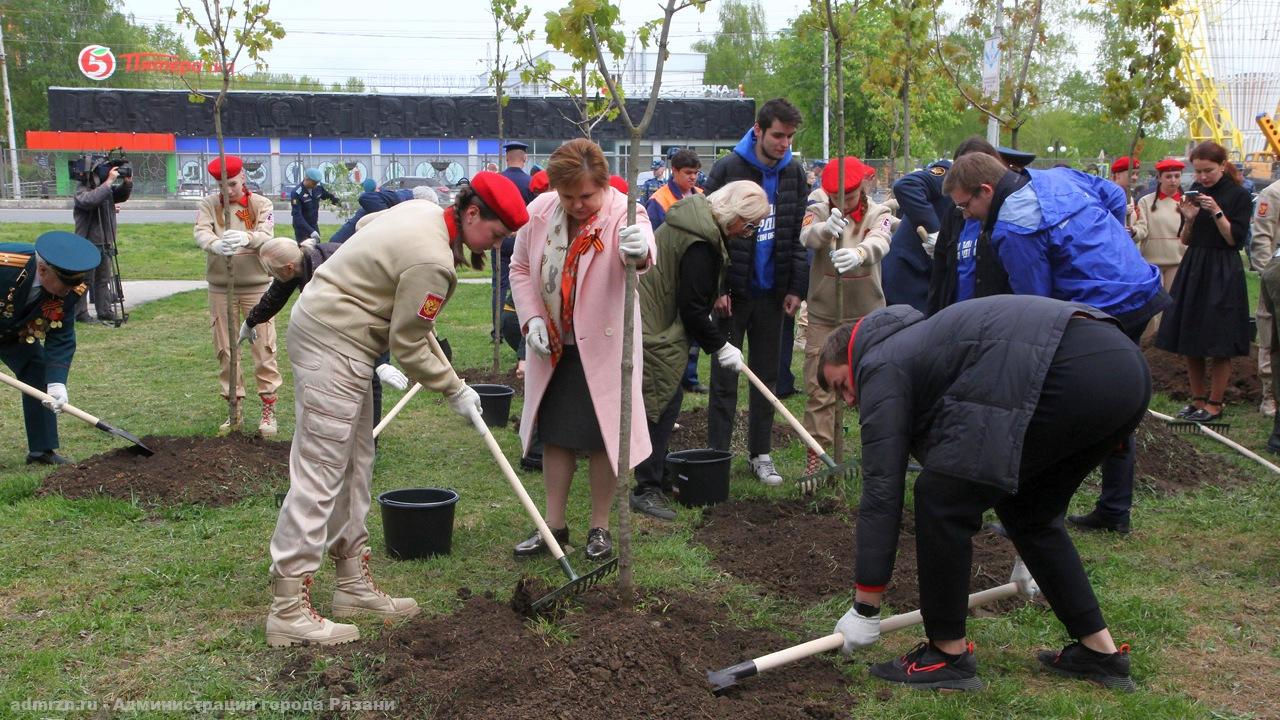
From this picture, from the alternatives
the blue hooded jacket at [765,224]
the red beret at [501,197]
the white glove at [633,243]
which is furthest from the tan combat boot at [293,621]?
the blue hooded jacket at [765,224]

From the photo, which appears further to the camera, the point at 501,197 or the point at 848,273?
the point at 848,273

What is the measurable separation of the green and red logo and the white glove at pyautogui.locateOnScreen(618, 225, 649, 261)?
4815 centimetres

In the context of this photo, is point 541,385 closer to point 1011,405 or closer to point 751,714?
point 751,714

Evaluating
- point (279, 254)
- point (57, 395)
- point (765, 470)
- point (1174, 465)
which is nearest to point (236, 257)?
point (57, 395)

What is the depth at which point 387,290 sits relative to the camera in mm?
3777

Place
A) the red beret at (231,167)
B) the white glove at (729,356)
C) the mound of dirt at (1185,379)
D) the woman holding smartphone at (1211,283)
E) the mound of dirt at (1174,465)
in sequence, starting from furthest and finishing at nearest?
the mound of dirt at (1185,379)
the woman holding smartphone at (1211,283)
the red beret at (231,167)
the mound of dirt at (1174,465)
the white glove at (729,356)

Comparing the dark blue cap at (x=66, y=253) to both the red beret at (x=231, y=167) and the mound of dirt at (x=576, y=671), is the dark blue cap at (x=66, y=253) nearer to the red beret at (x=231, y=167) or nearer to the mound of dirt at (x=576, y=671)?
the red beret at (x=231, y=167)

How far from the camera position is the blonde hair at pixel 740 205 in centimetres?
518

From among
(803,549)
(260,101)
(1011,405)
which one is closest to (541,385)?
(803,549)

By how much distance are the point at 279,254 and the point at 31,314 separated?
Answer: 1.91 m

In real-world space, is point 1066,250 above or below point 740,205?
below

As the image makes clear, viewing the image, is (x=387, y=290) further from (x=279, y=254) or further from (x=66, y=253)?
(x=66, y=253)

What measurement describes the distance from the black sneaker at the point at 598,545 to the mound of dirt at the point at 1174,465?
10.9 ft

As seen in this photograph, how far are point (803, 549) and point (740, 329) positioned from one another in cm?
157
